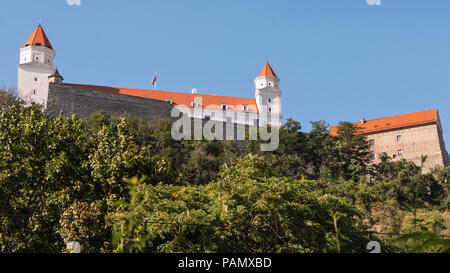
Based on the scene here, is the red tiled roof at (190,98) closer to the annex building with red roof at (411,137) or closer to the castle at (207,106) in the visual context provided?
the castle at (207,106)

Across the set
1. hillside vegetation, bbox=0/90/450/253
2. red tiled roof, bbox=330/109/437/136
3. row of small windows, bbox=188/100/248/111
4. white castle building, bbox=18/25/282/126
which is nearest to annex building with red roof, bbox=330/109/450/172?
red tiled roof, bbox=330/109/437/136

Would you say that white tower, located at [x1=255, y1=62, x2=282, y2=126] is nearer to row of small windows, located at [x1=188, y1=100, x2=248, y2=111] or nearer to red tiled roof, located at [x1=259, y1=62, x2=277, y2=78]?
red tiled roof, located at [x1=259, y1=62, x2=277, y2=78]

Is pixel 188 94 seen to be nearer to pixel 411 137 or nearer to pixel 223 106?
pixel 223 106

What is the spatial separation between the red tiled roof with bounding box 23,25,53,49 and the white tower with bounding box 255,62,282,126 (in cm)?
2476

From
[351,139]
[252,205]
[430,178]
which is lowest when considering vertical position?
[252,205]

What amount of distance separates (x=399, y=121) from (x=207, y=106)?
21532 millimetres

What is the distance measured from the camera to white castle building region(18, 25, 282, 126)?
49531 millimetres

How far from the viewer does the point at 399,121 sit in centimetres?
5388

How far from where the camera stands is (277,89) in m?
60.2

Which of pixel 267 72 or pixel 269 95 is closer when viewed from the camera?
pixel 269 95

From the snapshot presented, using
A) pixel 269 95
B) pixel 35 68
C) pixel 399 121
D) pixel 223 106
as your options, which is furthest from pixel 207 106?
pixel 399 121

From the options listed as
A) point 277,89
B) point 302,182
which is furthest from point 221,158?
point 277,89

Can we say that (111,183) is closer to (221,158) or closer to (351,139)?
(221,158)
